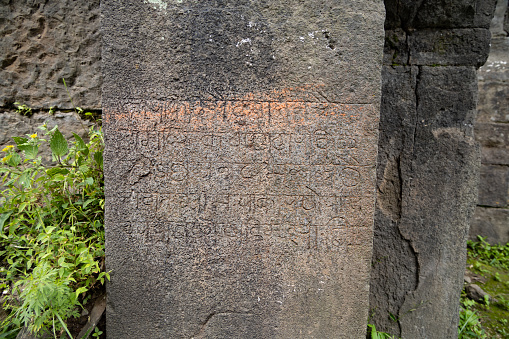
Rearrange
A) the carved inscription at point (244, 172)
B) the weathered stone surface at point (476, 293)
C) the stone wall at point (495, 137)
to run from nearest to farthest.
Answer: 1. the carved inscription at point (244, 172)
2. the weathered stone surface at point (476, 293)
3. the stone wall at point (495, 137)

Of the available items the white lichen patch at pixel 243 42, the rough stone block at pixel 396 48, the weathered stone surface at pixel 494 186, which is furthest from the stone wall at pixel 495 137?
the white lichen patch at pixel 243 42

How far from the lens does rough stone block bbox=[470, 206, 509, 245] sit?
10.0ft

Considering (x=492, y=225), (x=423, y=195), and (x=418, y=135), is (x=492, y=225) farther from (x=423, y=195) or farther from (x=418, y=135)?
(x=418, y=135)

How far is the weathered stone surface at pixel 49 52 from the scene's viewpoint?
6.23ft

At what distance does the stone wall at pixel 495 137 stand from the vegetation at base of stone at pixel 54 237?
138 inches

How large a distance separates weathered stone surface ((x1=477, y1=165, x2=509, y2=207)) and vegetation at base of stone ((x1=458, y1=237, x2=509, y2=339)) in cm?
41

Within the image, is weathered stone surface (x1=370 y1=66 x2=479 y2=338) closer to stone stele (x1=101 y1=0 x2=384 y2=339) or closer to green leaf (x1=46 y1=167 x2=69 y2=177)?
stone stele (x1=101 y1=0 x2=384 y2=339)

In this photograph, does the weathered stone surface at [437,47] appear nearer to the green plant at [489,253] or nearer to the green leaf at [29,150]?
the green leaf at [29,150]

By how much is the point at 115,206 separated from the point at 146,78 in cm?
62

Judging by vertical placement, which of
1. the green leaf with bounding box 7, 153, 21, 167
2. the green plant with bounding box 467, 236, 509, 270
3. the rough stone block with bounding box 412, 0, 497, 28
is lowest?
the green plant with bounding box 467, 236, 509, 270

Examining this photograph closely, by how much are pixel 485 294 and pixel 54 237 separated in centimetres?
294

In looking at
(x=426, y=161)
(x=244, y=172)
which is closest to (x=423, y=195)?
(x=426, y=161)

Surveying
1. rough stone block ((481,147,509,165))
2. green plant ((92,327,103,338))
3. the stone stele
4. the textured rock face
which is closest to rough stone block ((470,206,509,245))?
rough stone block ((481,147,509,165))

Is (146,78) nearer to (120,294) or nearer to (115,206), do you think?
(115,206)
